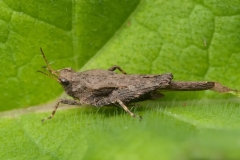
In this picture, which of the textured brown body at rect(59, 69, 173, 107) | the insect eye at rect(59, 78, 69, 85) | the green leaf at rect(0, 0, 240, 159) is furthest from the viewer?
the insect eye at rect(59, 78, 69, 85)

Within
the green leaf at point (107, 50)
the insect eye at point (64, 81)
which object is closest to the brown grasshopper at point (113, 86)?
the insect eye at point (64, 81)

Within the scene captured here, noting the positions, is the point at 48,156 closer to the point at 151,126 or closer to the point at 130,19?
the point at 151,126

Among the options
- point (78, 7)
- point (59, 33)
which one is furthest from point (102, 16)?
point (59, 33)

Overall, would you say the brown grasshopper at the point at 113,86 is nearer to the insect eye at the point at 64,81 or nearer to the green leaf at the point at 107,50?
the insect eye at the point at 64,81


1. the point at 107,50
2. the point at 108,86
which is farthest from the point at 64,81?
the point at 107,50

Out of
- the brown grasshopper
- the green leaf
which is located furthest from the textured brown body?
the green leaf

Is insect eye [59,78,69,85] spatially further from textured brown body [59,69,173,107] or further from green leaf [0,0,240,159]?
green leaf [0,0,240,159]
